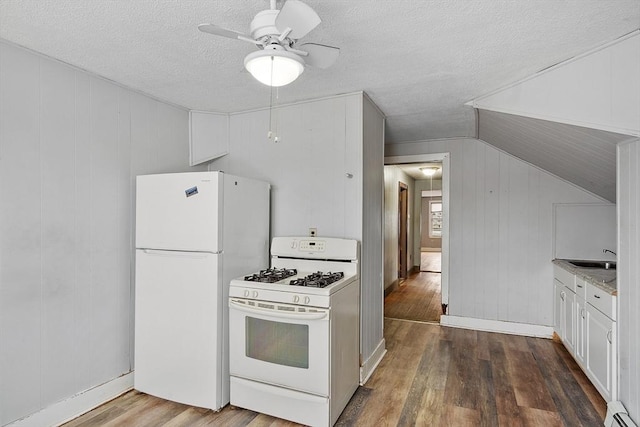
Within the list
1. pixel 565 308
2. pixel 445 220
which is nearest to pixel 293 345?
pixel 565 308

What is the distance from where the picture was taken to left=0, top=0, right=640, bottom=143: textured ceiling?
68.1 inches

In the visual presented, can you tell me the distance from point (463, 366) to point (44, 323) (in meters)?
3.30

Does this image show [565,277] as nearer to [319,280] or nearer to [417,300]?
[417,300]

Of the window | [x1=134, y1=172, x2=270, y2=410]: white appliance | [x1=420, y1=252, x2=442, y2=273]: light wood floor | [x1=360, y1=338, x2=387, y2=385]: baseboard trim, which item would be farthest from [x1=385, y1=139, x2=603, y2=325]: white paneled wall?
the window

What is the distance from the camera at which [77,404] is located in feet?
8.07

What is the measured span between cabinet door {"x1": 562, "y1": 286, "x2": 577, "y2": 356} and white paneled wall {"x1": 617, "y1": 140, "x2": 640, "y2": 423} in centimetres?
97

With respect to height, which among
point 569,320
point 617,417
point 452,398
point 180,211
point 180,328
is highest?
point 180,211

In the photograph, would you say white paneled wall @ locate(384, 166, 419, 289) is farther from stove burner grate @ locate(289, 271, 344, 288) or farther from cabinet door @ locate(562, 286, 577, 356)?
stove burner grate @ locate(289, 271, 344, 288)

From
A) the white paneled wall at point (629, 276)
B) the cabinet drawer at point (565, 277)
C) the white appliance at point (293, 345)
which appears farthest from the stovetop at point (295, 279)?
the cabinet drawer at point (565, 277)

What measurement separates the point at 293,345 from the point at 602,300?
2.20 m

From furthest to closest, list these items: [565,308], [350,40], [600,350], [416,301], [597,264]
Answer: [416,301]
[597,264]
[565,308]
[600,350]
[350,40]

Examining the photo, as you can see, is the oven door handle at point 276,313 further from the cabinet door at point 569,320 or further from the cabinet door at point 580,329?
the cabinet door at point 569,320

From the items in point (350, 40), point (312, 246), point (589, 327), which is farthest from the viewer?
point (312, 246)

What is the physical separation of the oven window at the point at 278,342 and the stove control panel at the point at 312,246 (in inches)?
27.7
